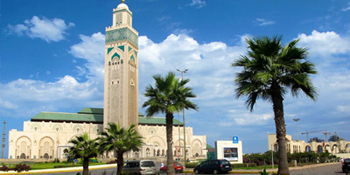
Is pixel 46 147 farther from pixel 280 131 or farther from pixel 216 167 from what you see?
pixel 280 131

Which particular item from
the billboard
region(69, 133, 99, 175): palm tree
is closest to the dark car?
the billboard

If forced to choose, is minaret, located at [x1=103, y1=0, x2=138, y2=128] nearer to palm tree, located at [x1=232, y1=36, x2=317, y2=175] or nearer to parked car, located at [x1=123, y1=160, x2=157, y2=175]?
parked car, located at [x1=123, y1=160, x2=157, y2=175]

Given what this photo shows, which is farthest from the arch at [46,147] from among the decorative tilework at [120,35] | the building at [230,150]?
the building at [230,150]

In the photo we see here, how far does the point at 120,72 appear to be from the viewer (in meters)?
83.5

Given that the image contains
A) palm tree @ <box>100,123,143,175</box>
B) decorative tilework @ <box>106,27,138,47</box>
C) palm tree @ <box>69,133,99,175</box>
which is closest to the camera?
palm tree @ <box>100,123,143,175</box>

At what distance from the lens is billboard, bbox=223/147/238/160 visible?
33066mm

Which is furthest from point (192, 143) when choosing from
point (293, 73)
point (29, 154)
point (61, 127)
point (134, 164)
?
point (293, 73)

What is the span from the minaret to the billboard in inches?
2012

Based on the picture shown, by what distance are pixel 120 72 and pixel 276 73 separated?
73.8 meters

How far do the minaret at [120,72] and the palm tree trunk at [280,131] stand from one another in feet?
232

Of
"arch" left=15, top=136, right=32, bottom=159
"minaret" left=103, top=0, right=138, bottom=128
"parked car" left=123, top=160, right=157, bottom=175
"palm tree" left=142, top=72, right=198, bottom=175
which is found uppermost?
"minaret" left=103, top=0, right=138, bottom=128

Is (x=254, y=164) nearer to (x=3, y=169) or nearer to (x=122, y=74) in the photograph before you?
(x=3, y=169)

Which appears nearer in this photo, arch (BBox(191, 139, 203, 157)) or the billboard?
the billboard

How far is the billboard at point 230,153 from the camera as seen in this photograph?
33.1 metres
